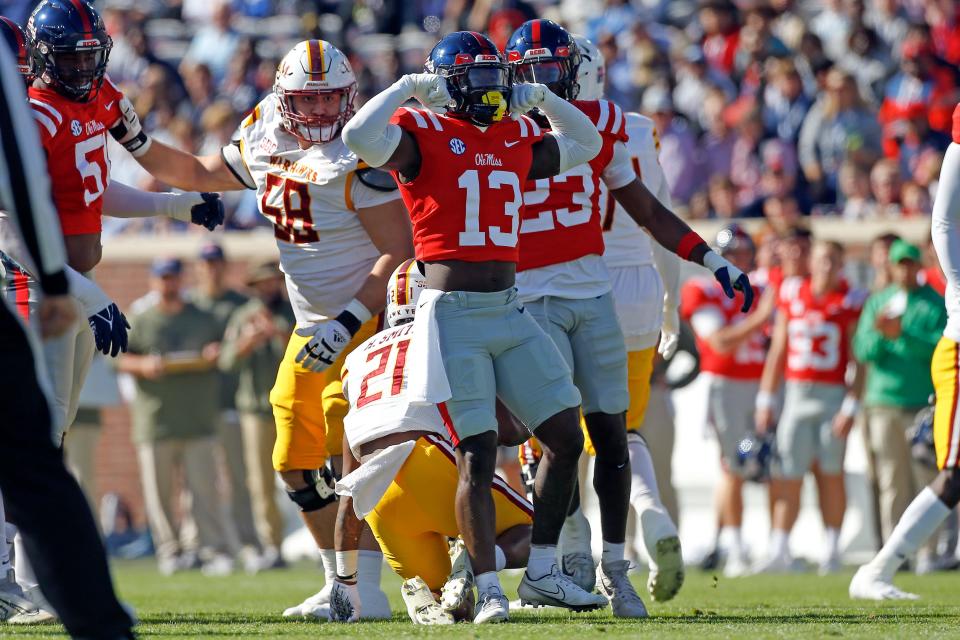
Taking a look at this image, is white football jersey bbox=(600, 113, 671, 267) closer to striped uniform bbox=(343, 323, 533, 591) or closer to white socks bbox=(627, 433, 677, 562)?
white socks bbox=(627, 433, 677, 562)

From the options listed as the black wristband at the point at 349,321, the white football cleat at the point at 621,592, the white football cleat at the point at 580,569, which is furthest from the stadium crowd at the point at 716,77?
the black wristband at the point at 349,321

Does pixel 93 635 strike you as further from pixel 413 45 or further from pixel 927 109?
pixel 413 45

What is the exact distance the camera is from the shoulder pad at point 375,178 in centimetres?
631

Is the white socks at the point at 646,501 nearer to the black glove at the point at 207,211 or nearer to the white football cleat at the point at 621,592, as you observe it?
the white football cleat at the point at 621,592

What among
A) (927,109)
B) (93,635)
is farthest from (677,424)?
(93,635)

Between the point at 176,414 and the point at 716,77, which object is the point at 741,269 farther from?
the point at 716,77

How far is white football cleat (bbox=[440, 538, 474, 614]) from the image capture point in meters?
5.59

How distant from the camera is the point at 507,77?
18.4ft

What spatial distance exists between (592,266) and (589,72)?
1157 millimetres

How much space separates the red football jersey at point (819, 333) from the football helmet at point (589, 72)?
4.01 m

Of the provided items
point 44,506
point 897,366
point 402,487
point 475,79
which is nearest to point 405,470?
point 402,487

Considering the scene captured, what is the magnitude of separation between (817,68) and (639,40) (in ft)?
5.96

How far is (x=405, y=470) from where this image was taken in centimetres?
589

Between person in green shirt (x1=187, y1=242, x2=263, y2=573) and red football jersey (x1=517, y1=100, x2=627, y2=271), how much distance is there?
6.16m
